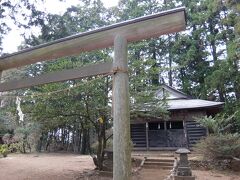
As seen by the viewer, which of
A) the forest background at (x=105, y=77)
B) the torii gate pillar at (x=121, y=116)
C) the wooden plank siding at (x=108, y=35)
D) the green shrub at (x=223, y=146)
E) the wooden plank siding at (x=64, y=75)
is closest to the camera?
the torii gate pillar at (x=121, y=116)

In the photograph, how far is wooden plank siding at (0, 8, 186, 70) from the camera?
3896 mm

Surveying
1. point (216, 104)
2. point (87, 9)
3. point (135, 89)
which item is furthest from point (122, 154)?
point (87, 9)

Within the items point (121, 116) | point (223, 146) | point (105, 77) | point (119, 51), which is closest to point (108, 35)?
point (119, 51)

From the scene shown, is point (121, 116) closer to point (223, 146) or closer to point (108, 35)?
point (108, 35)

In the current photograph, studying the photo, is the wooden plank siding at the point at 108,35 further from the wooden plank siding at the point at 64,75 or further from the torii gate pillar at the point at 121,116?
the wooden plank siding at the point at 64,75

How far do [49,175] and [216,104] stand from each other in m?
10.5

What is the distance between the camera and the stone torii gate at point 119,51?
12.4 ft

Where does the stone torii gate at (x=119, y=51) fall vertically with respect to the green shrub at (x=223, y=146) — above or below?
above

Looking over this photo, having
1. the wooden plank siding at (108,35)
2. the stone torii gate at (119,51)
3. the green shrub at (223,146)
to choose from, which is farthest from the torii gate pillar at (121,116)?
the green shrub at (223,146)

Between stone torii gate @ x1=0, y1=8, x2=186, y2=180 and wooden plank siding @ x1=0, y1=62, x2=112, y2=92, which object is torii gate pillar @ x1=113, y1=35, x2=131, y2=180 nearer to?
stone torii gate @ x1=0, y1=8, x2=186, y2=180

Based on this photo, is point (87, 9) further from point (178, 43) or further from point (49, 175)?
point (49, 175)

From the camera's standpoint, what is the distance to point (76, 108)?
9.99m

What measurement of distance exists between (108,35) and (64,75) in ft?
3.43

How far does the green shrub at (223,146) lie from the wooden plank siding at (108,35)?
9.46 m
